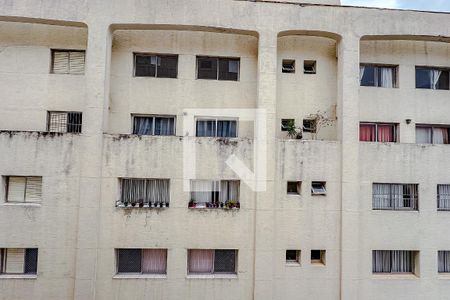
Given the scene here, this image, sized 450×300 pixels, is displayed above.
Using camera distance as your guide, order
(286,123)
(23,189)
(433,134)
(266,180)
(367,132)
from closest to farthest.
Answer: (23,189) → (266,180) → (286,123) → (367,132) → (433,134)

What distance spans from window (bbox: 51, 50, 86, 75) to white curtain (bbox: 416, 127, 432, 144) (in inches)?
536

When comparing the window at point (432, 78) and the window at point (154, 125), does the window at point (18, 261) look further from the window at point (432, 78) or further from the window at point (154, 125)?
the window at point (432, 78)

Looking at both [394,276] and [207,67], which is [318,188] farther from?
[207,67]

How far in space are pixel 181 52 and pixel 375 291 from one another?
37.7ft

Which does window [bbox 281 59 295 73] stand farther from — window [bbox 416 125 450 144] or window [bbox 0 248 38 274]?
window [bbox 0 248 38 274]

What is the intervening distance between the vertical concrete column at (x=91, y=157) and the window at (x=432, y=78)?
12.5m

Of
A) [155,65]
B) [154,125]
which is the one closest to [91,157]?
[154,125]

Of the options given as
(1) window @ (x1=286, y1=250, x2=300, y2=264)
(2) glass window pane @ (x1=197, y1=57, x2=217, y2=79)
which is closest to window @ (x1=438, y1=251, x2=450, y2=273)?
(1) window @ (x1=286, y1=250, x2=300, y2=264)

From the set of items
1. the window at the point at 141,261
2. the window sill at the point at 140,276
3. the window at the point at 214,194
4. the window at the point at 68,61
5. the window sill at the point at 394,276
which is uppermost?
the window at the point at 68,61

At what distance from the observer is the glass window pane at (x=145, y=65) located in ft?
39.3

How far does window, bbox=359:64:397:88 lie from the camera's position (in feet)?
41.7

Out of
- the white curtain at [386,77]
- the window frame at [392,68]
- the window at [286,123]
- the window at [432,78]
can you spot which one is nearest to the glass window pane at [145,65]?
the window at [286,123]

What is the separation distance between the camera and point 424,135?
501 inches

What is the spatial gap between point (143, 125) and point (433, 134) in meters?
11.8
